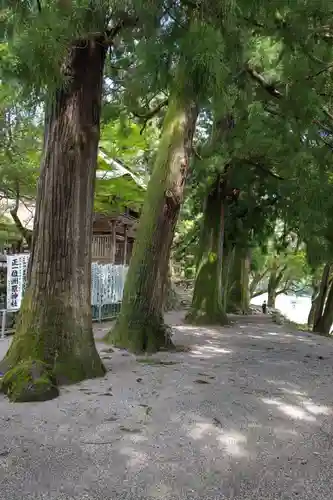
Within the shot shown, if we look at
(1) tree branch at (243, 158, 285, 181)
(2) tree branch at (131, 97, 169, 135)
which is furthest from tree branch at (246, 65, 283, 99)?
(1) tree branch at (243, 158, 285, 181)

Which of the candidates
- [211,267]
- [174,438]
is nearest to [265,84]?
[211,267]

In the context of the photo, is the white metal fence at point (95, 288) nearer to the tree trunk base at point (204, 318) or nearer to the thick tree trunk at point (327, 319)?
the tree trunk base at point (204, 318)

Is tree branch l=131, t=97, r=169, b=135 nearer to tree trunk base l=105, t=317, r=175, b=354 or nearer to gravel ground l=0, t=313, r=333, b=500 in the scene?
tree trunk base l=105, t=317, r=175, b=354

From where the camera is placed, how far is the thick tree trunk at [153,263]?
771 centimetres

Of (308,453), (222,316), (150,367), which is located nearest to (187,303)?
(222,316)

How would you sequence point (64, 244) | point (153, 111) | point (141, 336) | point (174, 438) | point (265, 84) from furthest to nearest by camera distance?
point (153, 111) → point (265, 84) → point (141, 336) → point (64, 244) → point (174, 438)

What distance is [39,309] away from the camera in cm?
541

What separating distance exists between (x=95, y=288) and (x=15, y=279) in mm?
3165

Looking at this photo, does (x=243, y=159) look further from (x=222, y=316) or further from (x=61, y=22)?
(x=61, y=22)

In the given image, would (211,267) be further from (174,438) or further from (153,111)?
(174,438)

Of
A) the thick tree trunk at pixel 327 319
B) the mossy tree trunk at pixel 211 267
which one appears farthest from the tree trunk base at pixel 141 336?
the thick tree trunk at pixel 327 319

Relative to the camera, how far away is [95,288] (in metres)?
11.8

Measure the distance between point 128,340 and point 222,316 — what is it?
512 centimetres

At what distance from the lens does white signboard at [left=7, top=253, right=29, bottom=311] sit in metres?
8.68
